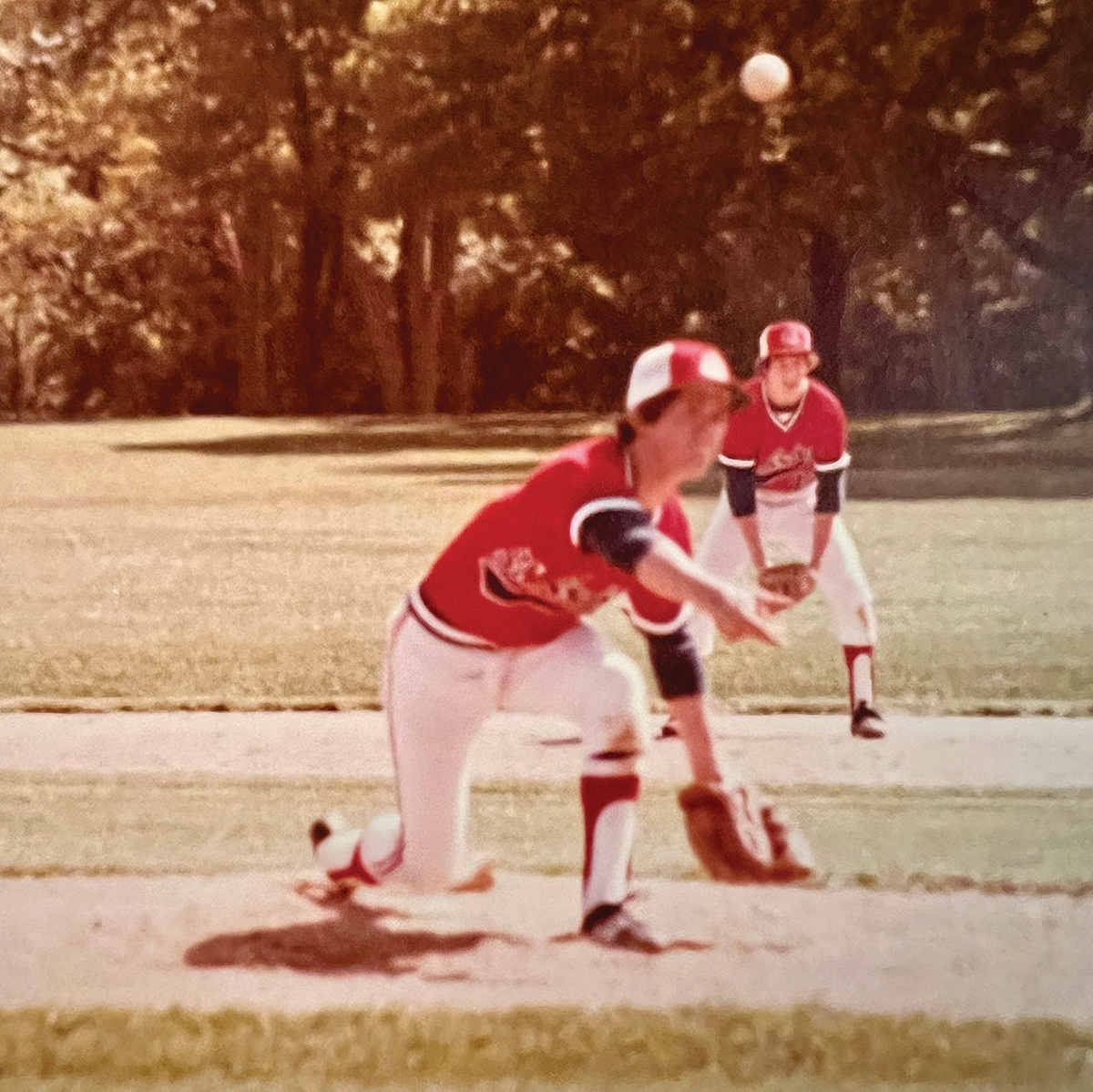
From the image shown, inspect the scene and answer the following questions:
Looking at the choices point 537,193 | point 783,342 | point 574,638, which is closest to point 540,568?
point 574,638

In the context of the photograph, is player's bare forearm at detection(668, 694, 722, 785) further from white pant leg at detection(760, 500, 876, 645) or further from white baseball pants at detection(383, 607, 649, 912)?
white pant leg at detection(760, 500, 876, 645)

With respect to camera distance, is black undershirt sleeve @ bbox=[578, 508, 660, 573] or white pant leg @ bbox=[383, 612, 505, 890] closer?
black undershirt sleeve @ bbox=[578, 508, 660, 573]

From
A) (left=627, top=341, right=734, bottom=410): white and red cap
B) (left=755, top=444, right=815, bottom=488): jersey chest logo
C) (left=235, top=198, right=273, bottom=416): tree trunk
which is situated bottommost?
(left=755, top=444, right=815, bottom=488): jersey chest logo

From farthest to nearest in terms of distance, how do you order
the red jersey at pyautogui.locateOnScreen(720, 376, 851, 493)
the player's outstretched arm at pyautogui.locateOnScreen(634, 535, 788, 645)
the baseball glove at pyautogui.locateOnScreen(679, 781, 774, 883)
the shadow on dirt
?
the red jersey at pyautogui.locateOnScreen(720, 376, 851, 493) < the shadow on dirt < the baseball glove at pyautogui.locateOnScreen(679, 781, 774, 883) < the player's outstretched arm at pyautogui.locateOnScreen(634, 535, 788, 645)

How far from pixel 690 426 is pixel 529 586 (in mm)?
400

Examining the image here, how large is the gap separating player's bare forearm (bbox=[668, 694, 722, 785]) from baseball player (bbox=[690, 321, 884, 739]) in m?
1.27

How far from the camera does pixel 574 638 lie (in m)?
3.59

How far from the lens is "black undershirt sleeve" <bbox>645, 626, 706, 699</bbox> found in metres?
3.56

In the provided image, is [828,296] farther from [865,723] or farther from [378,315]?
[865,723]

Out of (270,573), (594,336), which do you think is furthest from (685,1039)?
(270,573)

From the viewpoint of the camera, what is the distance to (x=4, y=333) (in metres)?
7.06

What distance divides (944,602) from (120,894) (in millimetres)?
2700

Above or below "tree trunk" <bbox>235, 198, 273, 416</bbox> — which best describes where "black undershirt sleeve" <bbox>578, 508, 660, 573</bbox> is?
below

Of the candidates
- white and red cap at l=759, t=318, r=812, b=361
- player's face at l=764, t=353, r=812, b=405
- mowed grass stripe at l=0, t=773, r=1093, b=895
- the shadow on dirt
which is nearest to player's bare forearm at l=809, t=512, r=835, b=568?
player's face at l=764, t=353, r=812, b=405
